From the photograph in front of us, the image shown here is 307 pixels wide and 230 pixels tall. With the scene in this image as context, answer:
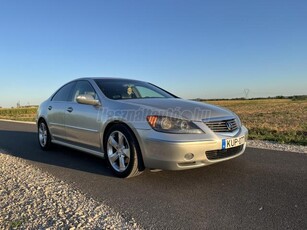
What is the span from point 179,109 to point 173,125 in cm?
40

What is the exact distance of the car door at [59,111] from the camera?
230 inches

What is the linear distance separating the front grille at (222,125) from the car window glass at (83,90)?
6.51ft

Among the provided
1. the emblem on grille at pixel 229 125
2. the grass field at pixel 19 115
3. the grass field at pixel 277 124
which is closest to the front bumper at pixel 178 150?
the emblem on grille at pixel 229 125

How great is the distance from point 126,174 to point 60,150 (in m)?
3.06

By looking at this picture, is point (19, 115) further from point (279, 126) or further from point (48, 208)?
point (48, 208)

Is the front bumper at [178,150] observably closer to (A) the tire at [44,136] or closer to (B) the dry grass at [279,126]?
(A) the tire at [44,136]

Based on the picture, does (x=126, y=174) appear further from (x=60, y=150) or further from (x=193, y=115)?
(x=60, y=150)

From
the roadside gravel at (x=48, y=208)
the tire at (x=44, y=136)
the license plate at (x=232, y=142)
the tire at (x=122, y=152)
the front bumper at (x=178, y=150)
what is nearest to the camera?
the roadside gravel at (x=48, y=208)

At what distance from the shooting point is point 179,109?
13.9 feet

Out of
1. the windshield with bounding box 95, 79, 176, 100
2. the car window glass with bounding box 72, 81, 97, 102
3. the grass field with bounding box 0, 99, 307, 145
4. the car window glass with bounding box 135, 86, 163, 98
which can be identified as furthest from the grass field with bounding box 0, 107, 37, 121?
the car window glass with bounding box 135, 86, 163, 98

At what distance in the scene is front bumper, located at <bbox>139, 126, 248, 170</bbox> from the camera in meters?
3.78

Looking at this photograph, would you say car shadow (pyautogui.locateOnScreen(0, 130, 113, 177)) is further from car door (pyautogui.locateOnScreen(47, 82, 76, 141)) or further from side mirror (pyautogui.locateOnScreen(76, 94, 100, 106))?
side mirror (pyautogui.locateOnScreen(76, 94, 100, 106))

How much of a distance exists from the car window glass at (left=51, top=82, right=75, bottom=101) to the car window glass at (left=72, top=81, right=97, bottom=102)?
9.4 inches

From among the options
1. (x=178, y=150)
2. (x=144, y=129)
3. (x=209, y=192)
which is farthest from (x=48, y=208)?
(x=209, y=192)
